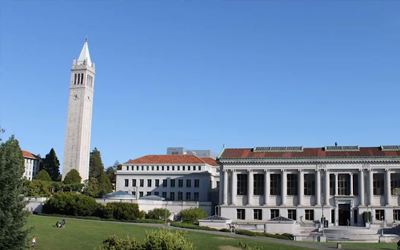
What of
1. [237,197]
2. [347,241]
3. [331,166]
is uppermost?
[331,166]

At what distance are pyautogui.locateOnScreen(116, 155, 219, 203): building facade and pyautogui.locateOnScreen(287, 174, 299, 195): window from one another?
20824 mm

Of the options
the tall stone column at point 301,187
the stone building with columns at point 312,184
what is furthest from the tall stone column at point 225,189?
the tall stone column at point 301,187

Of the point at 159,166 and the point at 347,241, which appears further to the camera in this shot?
the point at 159,166

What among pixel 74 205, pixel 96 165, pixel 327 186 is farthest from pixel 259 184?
pixel 96 165

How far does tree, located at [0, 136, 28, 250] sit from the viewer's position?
36719 millimetres

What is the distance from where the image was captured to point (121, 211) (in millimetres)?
78188

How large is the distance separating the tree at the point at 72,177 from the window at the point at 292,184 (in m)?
50.6

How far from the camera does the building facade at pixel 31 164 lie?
496 ft

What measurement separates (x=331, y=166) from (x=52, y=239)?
5084cm

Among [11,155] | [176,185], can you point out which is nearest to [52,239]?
[11,155]

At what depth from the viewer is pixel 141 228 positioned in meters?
Answer: 65.7

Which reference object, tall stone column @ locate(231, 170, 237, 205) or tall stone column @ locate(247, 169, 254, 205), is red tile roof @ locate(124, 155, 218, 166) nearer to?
tall stone column @ locate(231, 170, 237, 205)

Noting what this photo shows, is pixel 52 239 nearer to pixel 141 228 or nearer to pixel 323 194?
pixel 141 228

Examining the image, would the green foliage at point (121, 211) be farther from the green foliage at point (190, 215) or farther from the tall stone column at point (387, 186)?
the tall stone column at point (387, 186)
